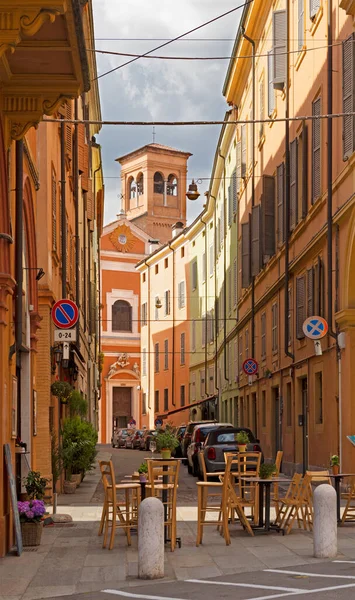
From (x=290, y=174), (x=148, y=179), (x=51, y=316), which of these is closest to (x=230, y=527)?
(x=51, y=316)

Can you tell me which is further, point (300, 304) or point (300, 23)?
point (300, 23)

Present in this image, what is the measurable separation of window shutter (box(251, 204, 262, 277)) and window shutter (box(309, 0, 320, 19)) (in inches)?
349

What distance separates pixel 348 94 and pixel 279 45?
966 centimetres

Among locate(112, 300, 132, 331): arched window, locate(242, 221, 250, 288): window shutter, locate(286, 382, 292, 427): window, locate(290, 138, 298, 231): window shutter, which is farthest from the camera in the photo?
locate(112, 300, 132, 331): arched window

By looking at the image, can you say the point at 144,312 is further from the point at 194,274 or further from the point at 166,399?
the point at 194,274

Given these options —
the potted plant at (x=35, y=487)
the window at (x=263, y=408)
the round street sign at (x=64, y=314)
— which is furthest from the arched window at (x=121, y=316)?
the potted plant at (x=35, y=487)

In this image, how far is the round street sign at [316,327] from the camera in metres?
23.6

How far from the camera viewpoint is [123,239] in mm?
77188

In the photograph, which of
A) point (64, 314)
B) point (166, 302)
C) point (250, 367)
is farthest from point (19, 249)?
point (166, 302)

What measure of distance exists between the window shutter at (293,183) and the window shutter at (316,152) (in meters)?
2.66

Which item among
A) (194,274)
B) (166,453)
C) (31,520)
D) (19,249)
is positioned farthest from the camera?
(194,274)

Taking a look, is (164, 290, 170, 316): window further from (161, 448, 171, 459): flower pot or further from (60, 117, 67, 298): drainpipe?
(161, 448, 171, 459): flower pot

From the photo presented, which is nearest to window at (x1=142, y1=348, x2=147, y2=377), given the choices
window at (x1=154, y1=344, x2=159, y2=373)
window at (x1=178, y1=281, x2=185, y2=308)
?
window at (x1=154, y1=344, x2=159, y2=373)

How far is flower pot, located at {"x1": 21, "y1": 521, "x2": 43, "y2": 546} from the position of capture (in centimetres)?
1406
